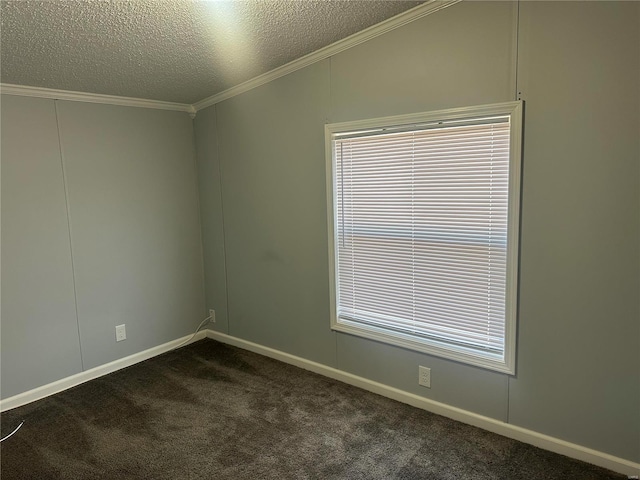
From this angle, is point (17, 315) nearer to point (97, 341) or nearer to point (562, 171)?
point (97, 341)

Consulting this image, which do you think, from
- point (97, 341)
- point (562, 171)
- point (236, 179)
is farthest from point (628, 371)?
point (97, 341)

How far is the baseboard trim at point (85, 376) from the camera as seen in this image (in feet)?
9.20

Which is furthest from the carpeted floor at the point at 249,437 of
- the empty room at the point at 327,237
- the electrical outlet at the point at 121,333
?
the electrical outlet at the point at 121,333

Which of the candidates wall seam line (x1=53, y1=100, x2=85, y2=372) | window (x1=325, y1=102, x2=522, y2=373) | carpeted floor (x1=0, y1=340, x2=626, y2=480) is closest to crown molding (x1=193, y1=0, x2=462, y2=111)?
window (x1=325, y1=102, x2=522, y2=373)

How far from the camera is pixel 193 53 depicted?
8.25 feet

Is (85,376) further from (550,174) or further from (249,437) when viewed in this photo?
(550,174)

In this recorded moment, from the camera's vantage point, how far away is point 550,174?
6.56 ft

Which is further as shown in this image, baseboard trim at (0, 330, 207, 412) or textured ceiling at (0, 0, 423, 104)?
baseboard trim at (0, 330, 207, 412)

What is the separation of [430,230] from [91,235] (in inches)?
97.5

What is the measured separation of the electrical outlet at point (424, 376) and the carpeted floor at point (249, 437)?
0.17 meters

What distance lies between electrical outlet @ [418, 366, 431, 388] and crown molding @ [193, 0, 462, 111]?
6.68ft

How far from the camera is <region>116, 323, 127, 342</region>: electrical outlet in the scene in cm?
334

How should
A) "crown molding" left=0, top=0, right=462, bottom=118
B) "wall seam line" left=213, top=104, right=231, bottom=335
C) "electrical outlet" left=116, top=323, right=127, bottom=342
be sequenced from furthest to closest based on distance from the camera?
"wall seam line" left=213, top=104, right=231, bottom=335 → "electrical outlet" left=116, top=323, right=127, bottom=342 → "crown molding" left=0, top=0, right=462, bottom=118

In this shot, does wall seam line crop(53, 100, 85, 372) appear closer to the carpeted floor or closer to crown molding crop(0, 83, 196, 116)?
crown molding crop(0, 83, 196, 116)
